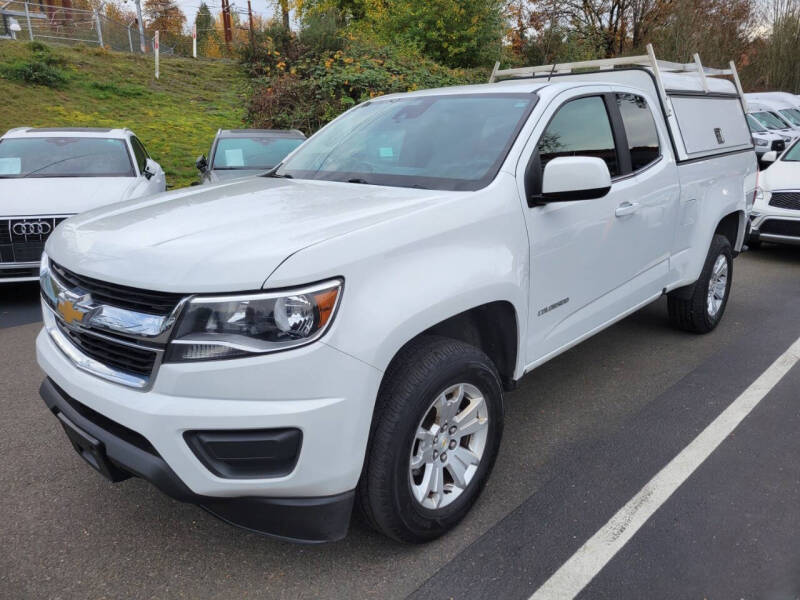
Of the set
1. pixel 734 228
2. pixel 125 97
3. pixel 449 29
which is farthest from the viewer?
pixel 449 29

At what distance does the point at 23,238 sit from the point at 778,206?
26.5ft

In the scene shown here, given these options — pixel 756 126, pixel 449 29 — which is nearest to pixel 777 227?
pixel 756 126

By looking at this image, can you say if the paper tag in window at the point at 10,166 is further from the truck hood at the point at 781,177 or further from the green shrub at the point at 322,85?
the truck hood at the point at 781,177

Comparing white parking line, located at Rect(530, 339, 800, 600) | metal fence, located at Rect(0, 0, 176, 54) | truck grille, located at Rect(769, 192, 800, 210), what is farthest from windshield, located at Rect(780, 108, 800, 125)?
metal fence, located at Rect(0, 0, 176, 54)

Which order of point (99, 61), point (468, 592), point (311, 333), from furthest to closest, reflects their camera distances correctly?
point (99, 61), point (468, 592), point (311, 333)

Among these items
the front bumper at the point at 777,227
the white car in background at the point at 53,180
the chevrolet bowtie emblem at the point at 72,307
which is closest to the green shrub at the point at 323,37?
the white car in background at the point at 53,180

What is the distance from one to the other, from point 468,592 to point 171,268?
1515 mm

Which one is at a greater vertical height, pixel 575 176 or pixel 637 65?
pixel 637 65

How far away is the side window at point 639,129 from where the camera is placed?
3.77 metres

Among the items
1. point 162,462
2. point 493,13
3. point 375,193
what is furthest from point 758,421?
point 493,13

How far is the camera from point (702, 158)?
4449 millimetres

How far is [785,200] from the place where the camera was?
24.9 feet

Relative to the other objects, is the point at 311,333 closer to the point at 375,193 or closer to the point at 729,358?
the point at 375,193

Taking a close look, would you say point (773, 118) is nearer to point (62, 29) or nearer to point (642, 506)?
point (642, 506)
